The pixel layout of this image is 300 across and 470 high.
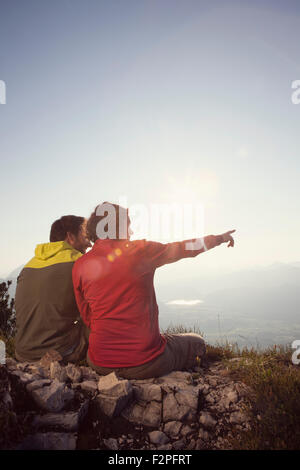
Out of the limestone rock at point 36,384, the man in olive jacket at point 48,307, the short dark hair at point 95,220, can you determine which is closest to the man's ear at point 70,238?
the man in olive jacket at point 48,307

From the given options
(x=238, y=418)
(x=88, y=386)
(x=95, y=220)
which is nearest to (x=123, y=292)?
(x=95, y=220)

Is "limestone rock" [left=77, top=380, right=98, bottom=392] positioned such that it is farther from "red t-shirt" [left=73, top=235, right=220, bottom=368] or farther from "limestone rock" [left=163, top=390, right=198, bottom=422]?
"limestone rock" [left=163, top=390, right=198, bottom=422]

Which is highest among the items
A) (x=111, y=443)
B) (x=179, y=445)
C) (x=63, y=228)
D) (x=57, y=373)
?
(x=63, y=228)

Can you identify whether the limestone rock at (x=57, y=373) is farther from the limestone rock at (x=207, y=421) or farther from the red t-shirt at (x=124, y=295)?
the limestone rock at (x=207, y=421)

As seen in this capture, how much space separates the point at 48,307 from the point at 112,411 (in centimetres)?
183

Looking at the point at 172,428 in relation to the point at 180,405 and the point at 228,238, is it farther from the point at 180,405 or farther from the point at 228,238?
the point at 228,238

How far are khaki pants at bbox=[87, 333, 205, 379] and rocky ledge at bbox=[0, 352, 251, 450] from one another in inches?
4.9

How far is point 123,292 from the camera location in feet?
12.7

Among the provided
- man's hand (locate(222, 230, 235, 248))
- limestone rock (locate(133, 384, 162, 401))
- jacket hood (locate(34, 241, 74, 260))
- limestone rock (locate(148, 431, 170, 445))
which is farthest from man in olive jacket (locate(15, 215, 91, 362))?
man's hand (locate(222, 230, 235, 248))

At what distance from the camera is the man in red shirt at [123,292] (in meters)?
3.88

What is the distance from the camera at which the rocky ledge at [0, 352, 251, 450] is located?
3139 mm

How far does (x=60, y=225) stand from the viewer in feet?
16.8
